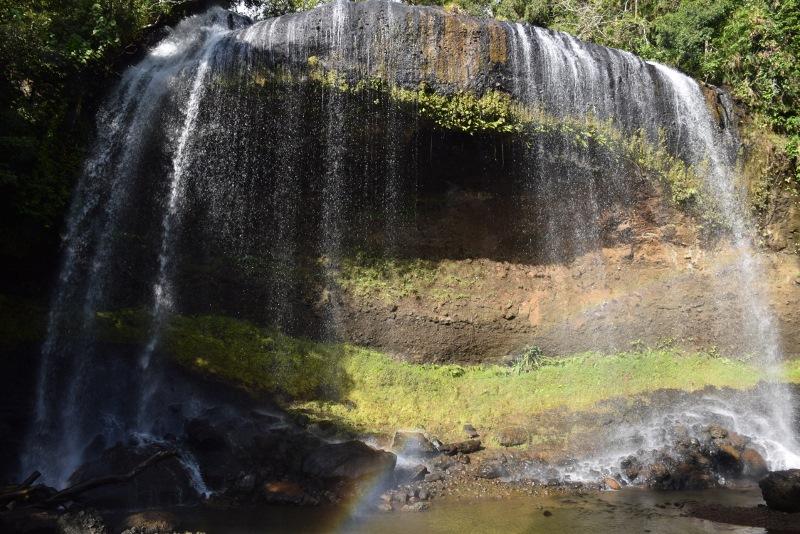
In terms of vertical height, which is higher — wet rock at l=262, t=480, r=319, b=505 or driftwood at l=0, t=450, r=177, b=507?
driftwood at l=0, t=450, r=177, b=507

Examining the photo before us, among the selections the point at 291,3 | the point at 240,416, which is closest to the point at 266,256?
the point at 240,416

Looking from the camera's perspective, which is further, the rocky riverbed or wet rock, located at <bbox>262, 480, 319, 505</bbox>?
wet rock, located at <bbox>262, 480, 319, 505</bbox>

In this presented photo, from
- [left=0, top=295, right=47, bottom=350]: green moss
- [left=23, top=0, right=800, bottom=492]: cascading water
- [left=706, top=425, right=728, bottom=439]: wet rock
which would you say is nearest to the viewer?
[left=706, top=425, right=728, bottom=439]: wet rock

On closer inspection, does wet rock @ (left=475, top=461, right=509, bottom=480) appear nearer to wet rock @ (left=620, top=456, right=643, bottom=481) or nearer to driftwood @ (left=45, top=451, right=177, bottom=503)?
wet rock @ (left=620, top=456, right=643, bottom=481)

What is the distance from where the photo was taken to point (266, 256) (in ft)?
44.6

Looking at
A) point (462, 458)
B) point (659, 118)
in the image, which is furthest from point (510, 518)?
point (659, 118)

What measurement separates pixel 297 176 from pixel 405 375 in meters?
4.92

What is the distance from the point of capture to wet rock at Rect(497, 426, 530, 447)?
10.8 metres

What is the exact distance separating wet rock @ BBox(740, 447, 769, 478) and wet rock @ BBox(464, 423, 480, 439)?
437cm

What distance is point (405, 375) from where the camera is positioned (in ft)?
42.5

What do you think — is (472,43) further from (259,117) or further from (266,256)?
(266,256)

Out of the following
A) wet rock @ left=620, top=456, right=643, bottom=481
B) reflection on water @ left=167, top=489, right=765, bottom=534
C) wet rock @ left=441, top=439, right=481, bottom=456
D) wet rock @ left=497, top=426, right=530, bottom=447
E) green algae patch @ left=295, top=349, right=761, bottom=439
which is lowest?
reflection on water @ left=167, top=489, right=765, bottom=534

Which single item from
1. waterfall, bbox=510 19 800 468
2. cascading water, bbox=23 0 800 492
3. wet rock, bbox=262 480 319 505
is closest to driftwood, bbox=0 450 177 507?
wet rock, bbox=262 480 319 505

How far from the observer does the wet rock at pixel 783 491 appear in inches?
297
